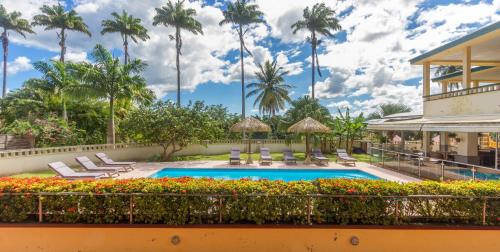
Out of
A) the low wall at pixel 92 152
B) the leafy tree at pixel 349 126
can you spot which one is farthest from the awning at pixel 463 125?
the low wall at pixel 92 152

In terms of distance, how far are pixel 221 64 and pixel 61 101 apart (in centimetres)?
2101

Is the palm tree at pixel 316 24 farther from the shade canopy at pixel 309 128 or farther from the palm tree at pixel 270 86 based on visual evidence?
the shade canopy at pixel 309 128

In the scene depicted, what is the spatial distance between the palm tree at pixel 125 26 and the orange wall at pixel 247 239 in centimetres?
3090

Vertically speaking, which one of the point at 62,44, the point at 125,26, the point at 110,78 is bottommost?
the point at 110,78

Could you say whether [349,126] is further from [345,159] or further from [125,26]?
[125,26]

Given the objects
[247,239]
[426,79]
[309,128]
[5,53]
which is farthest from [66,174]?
[5,53]

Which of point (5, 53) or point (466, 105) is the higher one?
point (5, 53)

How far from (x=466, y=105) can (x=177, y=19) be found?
2842cm

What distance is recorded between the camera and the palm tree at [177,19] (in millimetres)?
29669

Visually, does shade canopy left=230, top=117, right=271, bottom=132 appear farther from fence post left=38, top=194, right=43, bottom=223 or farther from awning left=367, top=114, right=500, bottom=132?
fence post left=38, top=194, right=43, bottom=223

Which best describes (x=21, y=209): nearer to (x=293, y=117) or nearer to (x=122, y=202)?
(x=122, y=202)

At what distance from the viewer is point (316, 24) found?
32.2 m

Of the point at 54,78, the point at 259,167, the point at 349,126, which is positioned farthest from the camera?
the point at 349,126

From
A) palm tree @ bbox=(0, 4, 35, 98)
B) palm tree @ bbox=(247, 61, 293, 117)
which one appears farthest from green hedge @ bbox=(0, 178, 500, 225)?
palm tree @ bbox=(0, 4, 35, 98)
